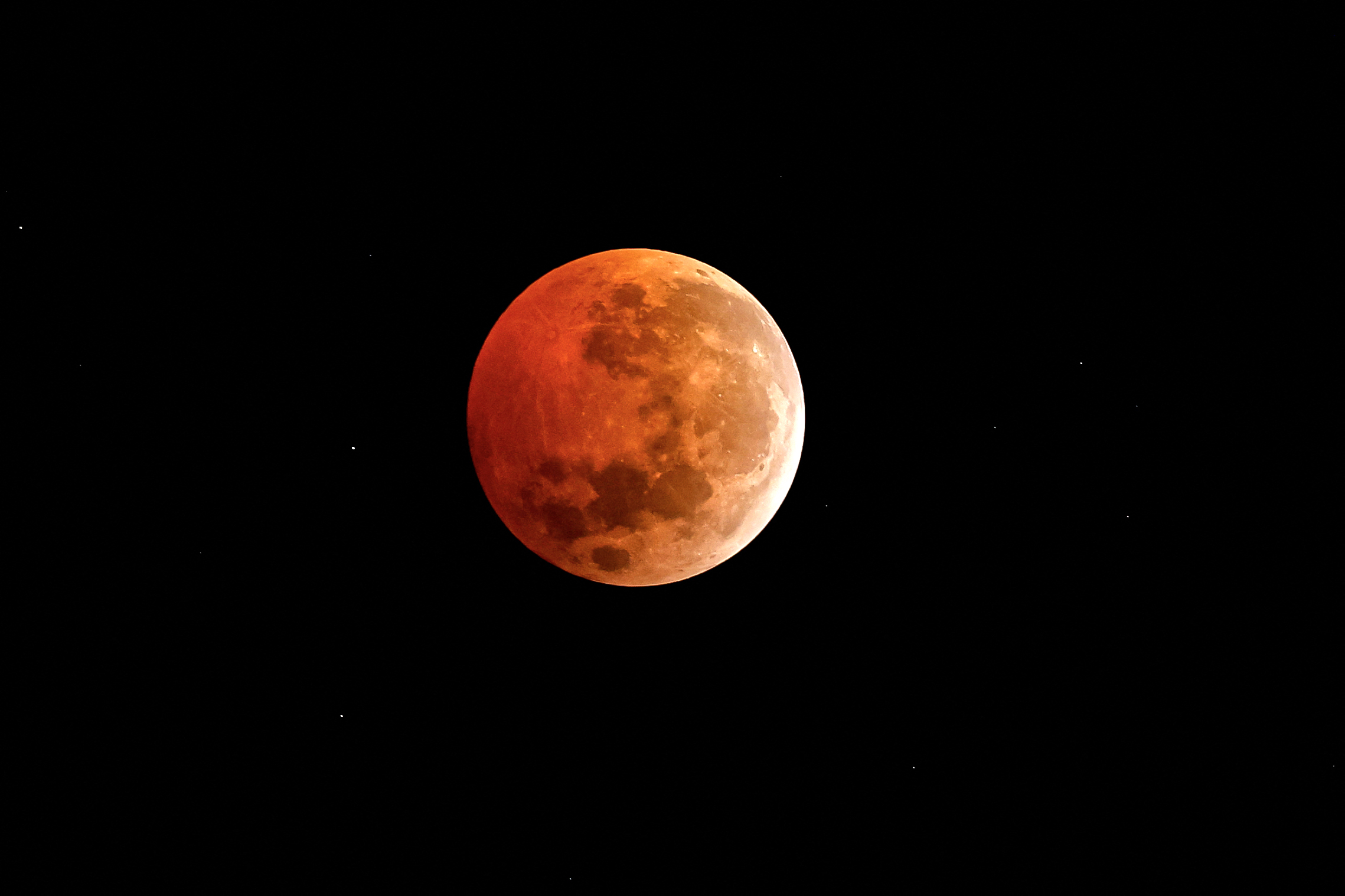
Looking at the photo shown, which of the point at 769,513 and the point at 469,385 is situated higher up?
the point at 469,385

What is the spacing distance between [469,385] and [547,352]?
0.77 meters

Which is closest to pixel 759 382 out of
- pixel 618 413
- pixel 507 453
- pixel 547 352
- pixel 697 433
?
pixel 697 433

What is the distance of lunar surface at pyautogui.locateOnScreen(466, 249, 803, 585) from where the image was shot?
342 cm

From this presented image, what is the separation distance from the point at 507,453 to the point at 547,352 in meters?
0.54

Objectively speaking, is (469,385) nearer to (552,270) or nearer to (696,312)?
(552,270)

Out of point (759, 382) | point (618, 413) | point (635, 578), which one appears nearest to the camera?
point (618, 413)

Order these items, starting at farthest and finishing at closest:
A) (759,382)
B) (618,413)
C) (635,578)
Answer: (635,578) → (759,382) → (618,413)

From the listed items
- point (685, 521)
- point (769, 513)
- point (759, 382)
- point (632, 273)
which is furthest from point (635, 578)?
point (632, 273)

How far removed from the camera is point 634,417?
3.39 metres

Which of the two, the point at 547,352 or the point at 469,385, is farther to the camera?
the point at 469,385

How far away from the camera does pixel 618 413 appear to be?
11.1ft

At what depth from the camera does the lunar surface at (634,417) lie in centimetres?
342

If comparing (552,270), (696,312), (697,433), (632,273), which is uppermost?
(552,270)

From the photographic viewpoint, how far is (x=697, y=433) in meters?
3.45
